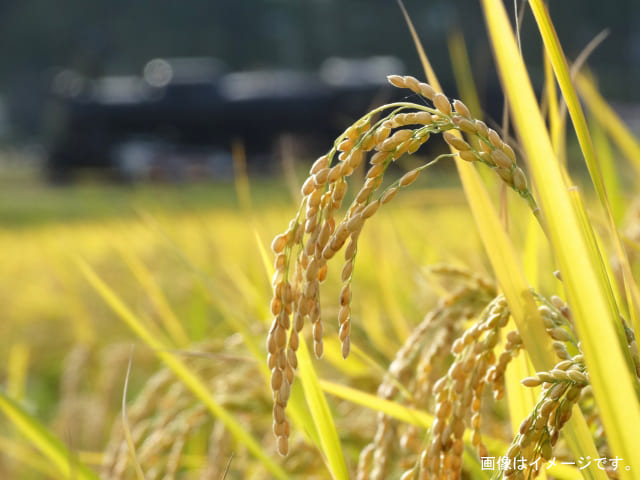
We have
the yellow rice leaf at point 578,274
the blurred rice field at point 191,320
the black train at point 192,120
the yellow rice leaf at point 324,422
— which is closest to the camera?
the yellow rice leaf at point 578,274

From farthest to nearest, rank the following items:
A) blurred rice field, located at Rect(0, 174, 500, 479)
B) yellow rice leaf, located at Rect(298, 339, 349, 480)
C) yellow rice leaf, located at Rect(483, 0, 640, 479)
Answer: blurred rice field, located at Rect(0, 174, 500, 479)
yellow rice leaf, located at Rect(298, 339, 349, 480)
yellow rice leaf, located at Rect(483, 0, 640, 479)

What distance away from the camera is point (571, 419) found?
354 mm

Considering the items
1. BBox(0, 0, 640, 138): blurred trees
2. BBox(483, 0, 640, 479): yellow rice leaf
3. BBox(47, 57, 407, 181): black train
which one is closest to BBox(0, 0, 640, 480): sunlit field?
BBox(483, 0, 640, 479): yellow rice leaf

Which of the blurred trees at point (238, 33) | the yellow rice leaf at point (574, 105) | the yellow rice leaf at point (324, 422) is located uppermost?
the blurred trees at point (238, 33)

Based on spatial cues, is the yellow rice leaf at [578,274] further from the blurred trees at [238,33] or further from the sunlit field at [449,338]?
the blurred trees at [238,33]

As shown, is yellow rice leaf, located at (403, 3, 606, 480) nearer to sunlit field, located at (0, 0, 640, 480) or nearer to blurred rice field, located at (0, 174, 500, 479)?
sunlit field, located at (0, 0, 640, 480)

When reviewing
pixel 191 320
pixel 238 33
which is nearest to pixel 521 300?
pixel 191 320

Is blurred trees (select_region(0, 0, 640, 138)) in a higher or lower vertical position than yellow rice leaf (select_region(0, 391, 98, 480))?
higher

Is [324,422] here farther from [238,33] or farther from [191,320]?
[238,33]

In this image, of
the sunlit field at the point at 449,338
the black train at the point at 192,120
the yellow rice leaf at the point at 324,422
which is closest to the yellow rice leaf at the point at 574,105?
the sunlit field at the point at 449,338

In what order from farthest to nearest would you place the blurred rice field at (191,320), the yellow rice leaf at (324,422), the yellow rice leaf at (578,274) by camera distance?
the blurred rice field at (191,320) → the yellow rice leaf at (324,422) → the yellow rice leaf at (578,274)

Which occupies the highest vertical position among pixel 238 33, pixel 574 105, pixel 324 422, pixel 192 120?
pixel 238 33

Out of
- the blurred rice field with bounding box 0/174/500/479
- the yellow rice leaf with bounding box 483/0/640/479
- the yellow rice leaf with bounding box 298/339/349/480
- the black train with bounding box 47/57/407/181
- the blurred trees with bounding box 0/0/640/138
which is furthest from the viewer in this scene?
the blurred trees with bounding box 0/0/640/138

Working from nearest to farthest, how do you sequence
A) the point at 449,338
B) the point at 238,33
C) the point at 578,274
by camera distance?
the point at 578,274, the point at 449,338, the point at 238,33
